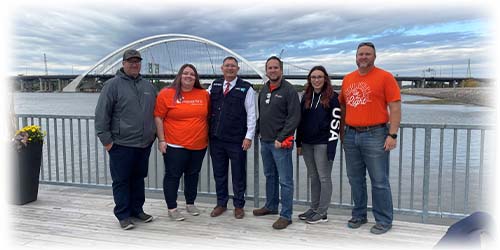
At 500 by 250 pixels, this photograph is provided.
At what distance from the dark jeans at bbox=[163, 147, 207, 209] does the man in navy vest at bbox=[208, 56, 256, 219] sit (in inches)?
7.7

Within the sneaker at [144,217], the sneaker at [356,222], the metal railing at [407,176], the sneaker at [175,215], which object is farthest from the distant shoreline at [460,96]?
the sneaker at [144,217]

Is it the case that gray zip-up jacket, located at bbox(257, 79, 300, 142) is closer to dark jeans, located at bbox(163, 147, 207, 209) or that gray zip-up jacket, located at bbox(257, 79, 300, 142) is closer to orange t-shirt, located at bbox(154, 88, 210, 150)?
orange t-shirt, located at bbox(154, 88, 210, 150)

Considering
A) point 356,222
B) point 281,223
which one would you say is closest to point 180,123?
point 281,223

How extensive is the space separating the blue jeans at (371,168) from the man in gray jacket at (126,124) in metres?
1.87

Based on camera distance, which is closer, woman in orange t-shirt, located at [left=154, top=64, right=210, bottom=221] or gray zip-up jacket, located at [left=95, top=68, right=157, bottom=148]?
gray zip-up jacket, located at [left=95, top=68, right=157, bottom=148]

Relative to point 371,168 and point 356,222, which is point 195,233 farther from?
point 371,168

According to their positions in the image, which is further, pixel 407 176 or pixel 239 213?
pixel 407 176

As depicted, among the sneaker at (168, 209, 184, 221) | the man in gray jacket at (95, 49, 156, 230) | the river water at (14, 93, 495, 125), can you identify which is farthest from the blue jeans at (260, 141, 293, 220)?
the river water at (14, 93, 495, 125)

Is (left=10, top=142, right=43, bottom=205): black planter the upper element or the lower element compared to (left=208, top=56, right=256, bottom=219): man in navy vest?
lower

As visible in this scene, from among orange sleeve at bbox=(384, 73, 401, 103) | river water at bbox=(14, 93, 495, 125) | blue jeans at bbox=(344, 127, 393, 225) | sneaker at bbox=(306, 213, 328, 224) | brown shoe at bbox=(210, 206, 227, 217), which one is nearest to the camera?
orange sleeve at bbox=(384, 73, 401, 103)

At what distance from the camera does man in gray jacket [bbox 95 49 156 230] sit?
11.3 feet

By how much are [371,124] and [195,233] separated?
1.82m

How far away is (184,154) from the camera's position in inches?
149

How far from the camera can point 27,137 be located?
4.27 metres
